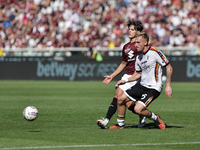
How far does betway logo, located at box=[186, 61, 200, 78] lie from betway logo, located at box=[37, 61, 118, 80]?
4.31 meters

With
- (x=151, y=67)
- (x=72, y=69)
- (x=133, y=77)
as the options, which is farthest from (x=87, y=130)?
(x=72, y=69)

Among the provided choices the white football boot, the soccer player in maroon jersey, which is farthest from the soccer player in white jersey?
the white football boot

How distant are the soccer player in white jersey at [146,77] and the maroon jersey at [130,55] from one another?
562 millimetres

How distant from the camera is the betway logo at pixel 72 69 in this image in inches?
1158

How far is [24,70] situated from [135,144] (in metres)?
23.5

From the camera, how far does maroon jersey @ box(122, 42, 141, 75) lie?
1083 cm

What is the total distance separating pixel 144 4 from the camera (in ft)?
107

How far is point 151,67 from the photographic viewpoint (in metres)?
10.0

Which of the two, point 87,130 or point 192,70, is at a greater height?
point 87,130

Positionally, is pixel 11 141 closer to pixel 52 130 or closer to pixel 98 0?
pixel 52 130

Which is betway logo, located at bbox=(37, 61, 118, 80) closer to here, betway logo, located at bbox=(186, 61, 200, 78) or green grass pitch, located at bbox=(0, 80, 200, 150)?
betway logo, located at bbox=(186, 61, 200, 78)

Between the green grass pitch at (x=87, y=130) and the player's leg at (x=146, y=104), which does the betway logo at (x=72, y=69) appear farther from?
the player's leg at (x=146, y=104)

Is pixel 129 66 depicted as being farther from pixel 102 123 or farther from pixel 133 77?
pixel 102 123

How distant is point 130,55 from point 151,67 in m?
0.97
